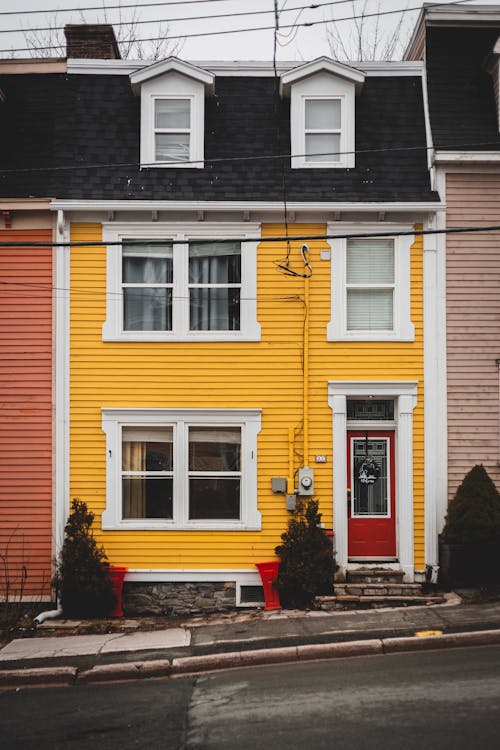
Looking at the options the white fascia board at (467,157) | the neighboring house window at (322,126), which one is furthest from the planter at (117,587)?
the white fascia board at (467,157)

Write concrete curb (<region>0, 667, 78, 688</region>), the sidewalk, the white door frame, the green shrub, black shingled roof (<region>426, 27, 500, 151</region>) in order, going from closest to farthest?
1. concrete curb (<region>0, 667, 78, 688</region>)
2. the sidewalk
3. the green shrub
4. the white door frame
5. black shingled roof (<region>426, 27, 500, 151</region>)

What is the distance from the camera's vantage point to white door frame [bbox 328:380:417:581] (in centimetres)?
1309

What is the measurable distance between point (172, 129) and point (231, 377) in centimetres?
443

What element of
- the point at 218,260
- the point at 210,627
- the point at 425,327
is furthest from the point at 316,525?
the point at 218,260

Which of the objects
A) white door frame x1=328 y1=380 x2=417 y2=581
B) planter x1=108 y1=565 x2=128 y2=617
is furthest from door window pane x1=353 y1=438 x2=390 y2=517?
planter x1=108 y1=565 x2=128 y2=617

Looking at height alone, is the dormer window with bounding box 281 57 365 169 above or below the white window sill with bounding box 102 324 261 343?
above

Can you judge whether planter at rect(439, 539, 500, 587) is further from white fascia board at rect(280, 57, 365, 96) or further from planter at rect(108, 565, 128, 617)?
white fascia board at rect(280, 57, 365, 96)

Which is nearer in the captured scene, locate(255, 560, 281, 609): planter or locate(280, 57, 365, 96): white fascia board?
locate(255, 560, 281, 609): planter

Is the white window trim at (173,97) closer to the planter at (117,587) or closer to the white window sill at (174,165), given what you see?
the white window sill at (174,165)

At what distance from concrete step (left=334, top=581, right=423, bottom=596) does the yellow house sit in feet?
1.05

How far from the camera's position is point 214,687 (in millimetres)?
8961

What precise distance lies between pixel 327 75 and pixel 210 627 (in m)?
9.33

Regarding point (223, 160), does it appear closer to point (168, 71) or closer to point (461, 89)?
point (168, 71)

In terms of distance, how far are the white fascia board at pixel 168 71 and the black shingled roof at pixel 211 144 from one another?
0.63 m
